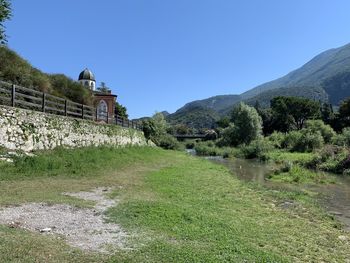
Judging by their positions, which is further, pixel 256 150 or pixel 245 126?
pixel 245 126

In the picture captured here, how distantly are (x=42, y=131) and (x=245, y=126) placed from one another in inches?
2392

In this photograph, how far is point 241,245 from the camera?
8891 millimetres

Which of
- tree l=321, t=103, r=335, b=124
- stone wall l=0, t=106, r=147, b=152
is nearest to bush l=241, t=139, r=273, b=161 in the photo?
stone wall l=0, t=106, r=147, b=152

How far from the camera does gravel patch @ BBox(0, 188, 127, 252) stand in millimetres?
8320

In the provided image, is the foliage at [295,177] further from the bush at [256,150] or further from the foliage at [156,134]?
the foliage at [156,134]

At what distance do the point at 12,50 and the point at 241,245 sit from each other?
91.8ft

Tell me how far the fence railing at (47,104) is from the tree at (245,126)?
3133cm

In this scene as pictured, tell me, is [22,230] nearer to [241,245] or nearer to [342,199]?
[241,245]

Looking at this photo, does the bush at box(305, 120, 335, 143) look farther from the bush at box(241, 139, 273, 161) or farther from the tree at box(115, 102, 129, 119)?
the tree at box(115, 102, 129, 119)

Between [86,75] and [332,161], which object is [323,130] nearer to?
[332,161]

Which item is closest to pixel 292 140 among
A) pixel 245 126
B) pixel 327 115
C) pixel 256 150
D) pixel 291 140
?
pixel 291 140

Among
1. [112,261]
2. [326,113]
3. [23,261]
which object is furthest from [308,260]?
[326,113]

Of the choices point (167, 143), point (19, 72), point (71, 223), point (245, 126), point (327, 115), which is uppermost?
point (327, 115)

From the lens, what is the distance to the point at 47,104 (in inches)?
1045
